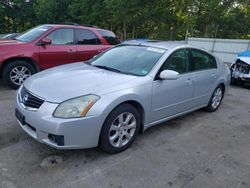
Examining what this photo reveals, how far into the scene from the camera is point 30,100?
2990 mm

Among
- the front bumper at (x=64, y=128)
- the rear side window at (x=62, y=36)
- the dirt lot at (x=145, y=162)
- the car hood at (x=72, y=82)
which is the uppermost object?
the rear side window at (x=62, y=36)

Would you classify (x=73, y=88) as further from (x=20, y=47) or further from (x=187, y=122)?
(x=20, y=47)

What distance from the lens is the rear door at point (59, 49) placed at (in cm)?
602

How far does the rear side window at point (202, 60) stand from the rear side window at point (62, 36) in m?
3.36

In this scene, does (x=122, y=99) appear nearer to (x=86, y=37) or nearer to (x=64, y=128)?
(x=64, y=128)

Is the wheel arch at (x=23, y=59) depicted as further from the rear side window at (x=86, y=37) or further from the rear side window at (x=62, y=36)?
the rear side window at (x=86, y=37)

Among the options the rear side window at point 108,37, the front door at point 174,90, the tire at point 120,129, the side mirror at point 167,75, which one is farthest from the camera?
the rear side window at point 108,37

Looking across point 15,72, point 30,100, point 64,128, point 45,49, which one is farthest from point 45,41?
point 64,128

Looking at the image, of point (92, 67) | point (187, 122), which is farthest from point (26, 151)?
point (187, 122)

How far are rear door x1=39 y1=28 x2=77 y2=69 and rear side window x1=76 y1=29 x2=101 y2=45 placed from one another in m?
0.19

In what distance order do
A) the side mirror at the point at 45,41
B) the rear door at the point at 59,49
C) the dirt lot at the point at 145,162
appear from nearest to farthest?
the dirt lot at the point at 145,162, the side mirror at the point at 45,41, the rear door at the point at 59,49

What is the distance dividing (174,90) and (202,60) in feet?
3.84

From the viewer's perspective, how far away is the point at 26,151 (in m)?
3.14

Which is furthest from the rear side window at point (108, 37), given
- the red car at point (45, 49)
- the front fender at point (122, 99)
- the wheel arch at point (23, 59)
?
the front fender at point (122, 99)
